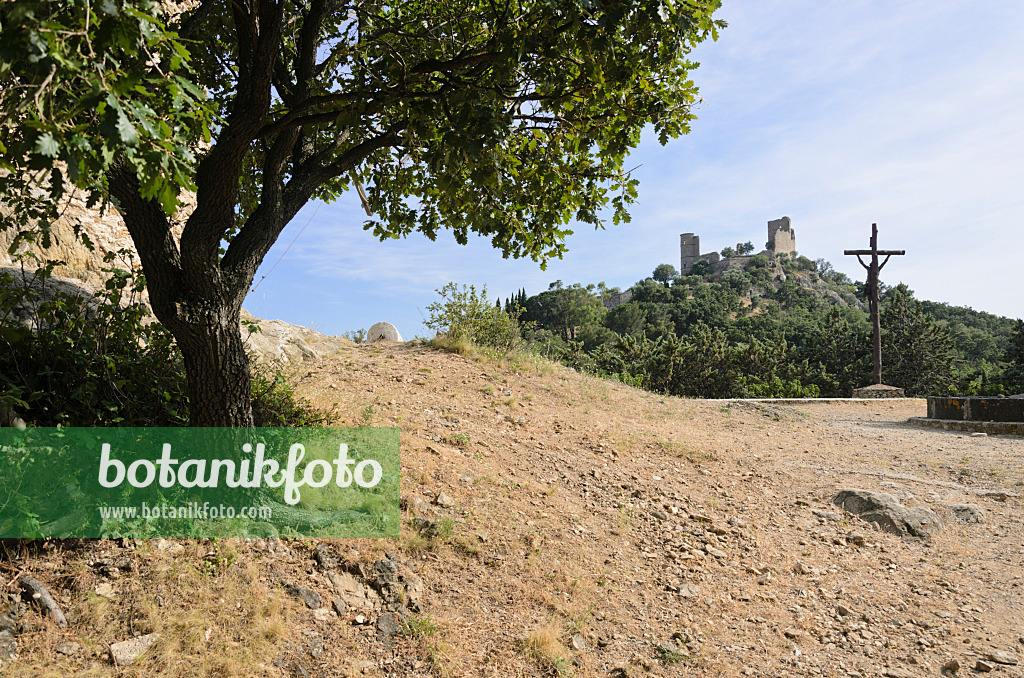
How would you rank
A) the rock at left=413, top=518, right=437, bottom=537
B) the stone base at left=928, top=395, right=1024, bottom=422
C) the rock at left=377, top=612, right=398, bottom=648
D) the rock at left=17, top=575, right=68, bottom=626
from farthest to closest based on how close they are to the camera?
the stone base at left=928, top=395, right=1024, bottom=422 < the rock at left=413, top=518, right=437, bottom=537 < the rock at left=377, top=612, right=398, bottom=648 < the rock at left=17, top=575, right=68, bottom=626

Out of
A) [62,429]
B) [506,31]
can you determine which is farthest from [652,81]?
[62,429]

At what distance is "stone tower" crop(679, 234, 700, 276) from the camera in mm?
105125

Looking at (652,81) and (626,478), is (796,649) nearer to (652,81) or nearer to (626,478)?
(626,478)

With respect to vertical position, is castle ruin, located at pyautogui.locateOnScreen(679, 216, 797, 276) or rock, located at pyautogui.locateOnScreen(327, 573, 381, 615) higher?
castle ruin, located at pyautogui.locateOnScreen(679, 216, 797, 276)

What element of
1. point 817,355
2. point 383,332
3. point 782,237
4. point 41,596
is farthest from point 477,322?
point 782,237

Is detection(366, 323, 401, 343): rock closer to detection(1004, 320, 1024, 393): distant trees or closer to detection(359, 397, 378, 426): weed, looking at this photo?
detection(359, 397, 378, 426): weed

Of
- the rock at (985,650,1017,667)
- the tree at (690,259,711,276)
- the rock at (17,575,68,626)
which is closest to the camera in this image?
the rock at (17,575,68,626)

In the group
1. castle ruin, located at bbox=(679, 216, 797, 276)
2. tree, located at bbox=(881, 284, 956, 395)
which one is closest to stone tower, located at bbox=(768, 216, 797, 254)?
castle ruin, located at bbox=(679, 216, 797, 276)

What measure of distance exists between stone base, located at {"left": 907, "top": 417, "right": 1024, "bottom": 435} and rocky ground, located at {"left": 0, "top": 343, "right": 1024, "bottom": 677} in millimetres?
4423

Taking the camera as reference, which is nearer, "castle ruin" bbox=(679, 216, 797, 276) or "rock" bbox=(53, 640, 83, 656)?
"rock" bbox=(53, 640, 83, 656)

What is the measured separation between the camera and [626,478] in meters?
6.66

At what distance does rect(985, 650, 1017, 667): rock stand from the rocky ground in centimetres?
2

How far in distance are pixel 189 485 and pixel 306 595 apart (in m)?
1.32

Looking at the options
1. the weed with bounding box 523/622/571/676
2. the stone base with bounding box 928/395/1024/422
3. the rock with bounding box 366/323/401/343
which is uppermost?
the rock with bounding box 366/323/401/343
